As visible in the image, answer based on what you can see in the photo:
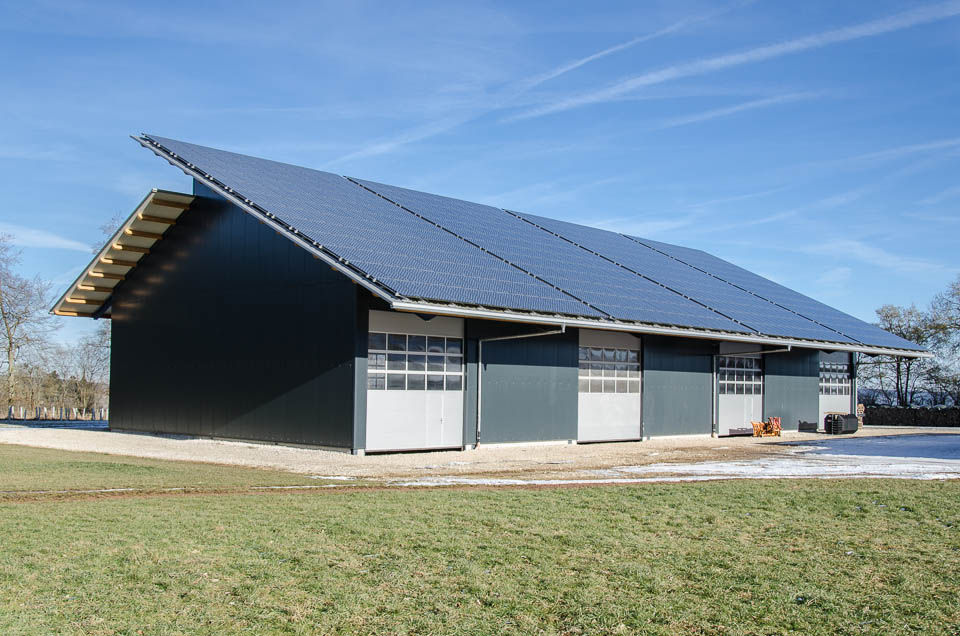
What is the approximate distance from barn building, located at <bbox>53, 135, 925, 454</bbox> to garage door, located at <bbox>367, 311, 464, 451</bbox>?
1.6 inches

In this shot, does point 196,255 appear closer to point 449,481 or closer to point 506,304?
point 506,304

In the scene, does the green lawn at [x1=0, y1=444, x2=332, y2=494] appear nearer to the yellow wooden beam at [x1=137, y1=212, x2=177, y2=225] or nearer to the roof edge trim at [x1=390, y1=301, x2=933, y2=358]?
the roof edge trim at [x1=390, y1=301, x2=933, y2=358]

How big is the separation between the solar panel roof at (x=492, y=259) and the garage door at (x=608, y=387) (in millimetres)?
1437

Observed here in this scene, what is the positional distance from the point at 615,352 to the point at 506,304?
6594 millimetres

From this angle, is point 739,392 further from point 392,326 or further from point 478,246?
point 392,326

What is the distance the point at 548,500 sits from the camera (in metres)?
11.7

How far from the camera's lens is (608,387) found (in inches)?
1025

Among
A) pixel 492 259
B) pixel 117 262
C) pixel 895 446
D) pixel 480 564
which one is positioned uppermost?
pixel 117 262

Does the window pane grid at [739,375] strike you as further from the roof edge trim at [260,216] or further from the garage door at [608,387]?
the roof edge trim at [260,216]

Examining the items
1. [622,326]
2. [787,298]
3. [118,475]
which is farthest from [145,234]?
[787,298]

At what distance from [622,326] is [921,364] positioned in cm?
4414

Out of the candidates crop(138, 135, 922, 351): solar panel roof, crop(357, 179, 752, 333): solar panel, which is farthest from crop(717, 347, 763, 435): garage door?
crop(357, 179, 752, 333): solar panel

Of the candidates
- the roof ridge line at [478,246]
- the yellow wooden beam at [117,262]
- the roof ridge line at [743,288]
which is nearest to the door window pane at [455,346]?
the roof ridge line at [478,246]

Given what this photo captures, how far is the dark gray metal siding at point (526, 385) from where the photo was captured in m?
22.6
